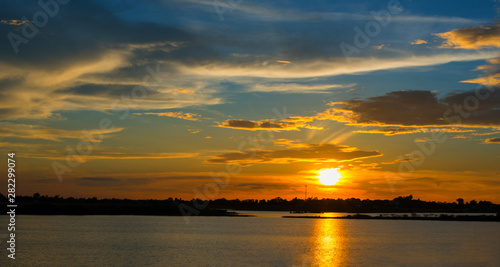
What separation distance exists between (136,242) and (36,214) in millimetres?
106573

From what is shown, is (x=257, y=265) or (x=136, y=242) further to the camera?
(x=136, y=242)

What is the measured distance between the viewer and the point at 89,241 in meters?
75.6

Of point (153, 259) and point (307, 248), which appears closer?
point (153, 259)

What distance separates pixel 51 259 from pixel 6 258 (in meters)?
4.47

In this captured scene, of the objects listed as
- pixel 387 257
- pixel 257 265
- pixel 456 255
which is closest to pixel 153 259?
pixel 257 265

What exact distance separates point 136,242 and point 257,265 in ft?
102

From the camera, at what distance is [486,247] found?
79000 millimetres

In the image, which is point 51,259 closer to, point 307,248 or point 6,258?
point 6,258

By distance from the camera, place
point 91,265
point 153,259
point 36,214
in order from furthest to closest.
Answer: point 36,214
point 153,259
point 91,265

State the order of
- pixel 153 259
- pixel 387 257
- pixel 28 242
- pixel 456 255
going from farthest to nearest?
pixel 28 242
pixel 456 255
pixel 387 257
pixel 153 259

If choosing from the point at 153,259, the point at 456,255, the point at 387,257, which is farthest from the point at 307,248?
the point at 153,259

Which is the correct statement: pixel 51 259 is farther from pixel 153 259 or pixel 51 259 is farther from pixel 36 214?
pixel 36 214

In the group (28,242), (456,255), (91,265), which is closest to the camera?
(91,265)

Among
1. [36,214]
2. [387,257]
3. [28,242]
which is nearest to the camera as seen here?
[387,257]
